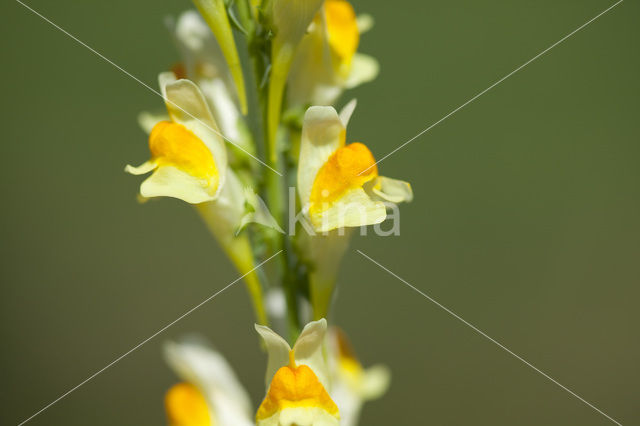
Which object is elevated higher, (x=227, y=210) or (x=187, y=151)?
(x=187, y=151)

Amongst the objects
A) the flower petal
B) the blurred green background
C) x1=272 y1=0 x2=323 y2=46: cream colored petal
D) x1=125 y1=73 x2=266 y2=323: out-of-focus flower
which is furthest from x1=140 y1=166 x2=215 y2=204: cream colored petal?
the blurred green background

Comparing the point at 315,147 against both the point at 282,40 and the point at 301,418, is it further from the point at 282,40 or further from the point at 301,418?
the point at 301,418

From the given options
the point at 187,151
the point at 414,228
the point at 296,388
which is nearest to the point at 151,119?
the point at 187,151

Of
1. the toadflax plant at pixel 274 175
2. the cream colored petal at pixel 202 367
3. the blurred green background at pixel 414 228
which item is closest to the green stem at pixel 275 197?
the toadflax plant at pixel 274 175

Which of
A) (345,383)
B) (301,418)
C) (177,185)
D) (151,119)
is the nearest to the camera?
(301,418)

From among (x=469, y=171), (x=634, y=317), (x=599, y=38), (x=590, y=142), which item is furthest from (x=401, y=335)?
(x=599, y=38)

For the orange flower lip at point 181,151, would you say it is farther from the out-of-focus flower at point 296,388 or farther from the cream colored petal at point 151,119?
the out-of-focus flower at point 296,388

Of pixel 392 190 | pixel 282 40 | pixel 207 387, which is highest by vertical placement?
pixel 282 40
